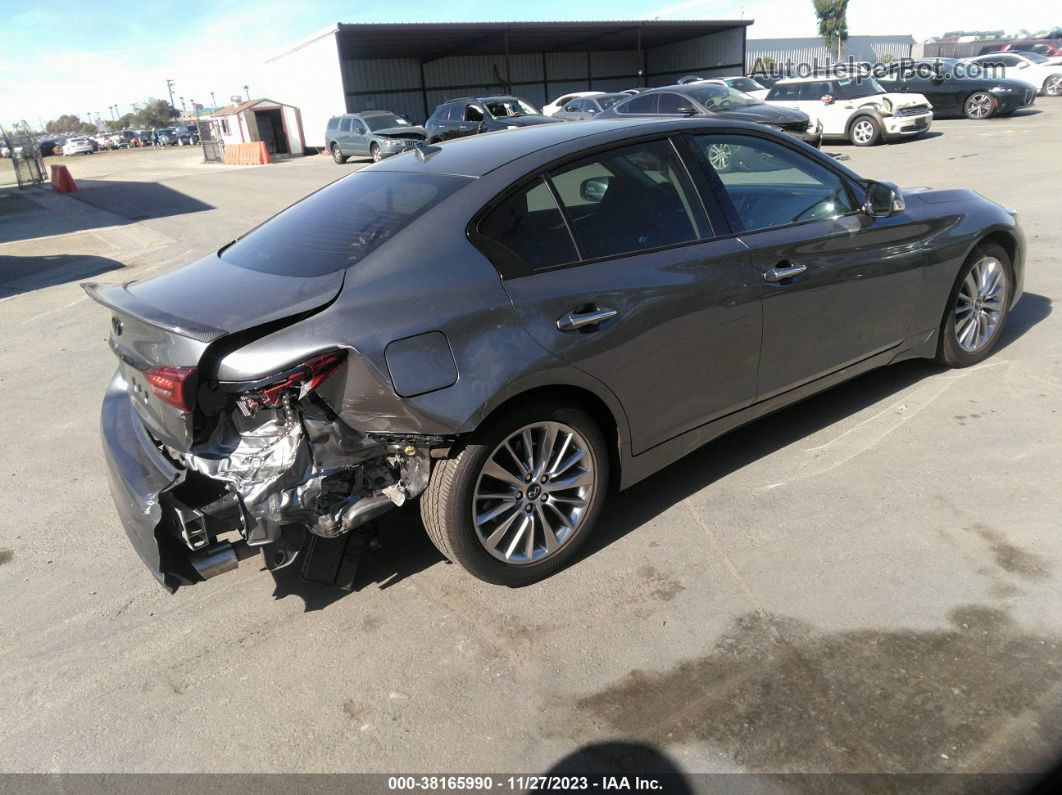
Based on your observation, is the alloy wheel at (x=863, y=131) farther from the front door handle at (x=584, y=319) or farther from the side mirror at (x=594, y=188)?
the front door handle at (x=584, y=319)

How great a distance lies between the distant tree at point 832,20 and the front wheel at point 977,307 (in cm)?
6818

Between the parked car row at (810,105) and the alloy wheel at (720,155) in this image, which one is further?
the parked car row at (810,105)

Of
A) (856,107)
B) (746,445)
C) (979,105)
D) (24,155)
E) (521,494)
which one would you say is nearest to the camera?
(521,494)

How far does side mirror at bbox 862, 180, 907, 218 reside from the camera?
162 inches

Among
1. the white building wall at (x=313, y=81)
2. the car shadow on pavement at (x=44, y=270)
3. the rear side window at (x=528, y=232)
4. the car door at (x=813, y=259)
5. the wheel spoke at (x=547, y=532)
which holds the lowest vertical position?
the car shadow on pavement at (x=44, y=270)

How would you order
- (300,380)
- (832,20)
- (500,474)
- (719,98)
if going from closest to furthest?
(300,380)
(500,474)
(719,98)
(832,20)

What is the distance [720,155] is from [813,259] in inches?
26.2

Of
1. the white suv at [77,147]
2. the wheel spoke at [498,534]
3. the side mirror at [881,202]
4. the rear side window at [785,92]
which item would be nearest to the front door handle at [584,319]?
the wheel spoke at [498,534]

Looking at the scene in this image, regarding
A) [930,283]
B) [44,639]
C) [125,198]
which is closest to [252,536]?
[44,639]

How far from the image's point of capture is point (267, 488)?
2.82 metres

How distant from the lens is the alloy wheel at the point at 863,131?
18.1 m

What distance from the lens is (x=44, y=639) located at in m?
3.21

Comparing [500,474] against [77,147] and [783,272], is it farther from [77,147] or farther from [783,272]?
[77,147]

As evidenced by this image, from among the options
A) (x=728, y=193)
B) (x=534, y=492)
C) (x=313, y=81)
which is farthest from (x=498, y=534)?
(x=313, y=81)
